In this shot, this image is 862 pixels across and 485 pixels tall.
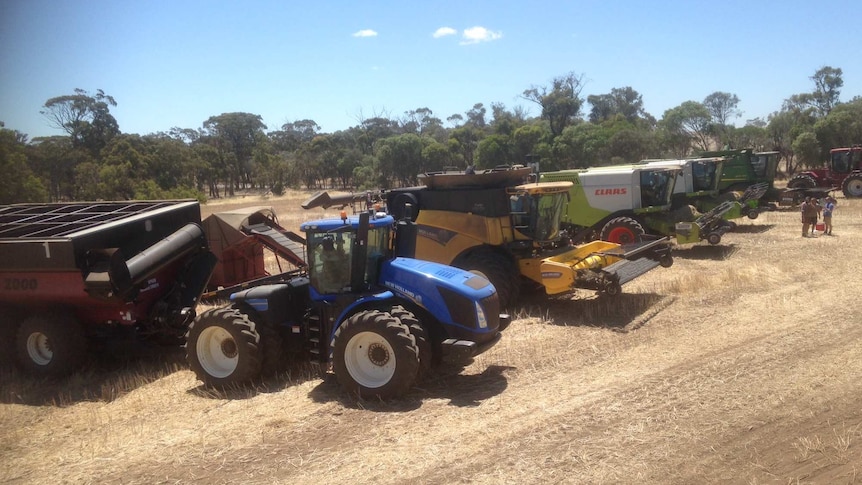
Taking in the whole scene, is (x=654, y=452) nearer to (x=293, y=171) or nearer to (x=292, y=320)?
(x=292, y=320)

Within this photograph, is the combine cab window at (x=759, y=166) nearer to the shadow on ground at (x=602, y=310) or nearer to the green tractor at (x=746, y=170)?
the green tractor at (x=746, y=170)

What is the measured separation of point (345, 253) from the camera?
709 cm

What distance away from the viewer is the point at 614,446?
5129 mm

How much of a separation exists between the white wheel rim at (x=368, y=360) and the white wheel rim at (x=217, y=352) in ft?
5.21

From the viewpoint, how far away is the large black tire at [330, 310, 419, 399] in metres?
6.29

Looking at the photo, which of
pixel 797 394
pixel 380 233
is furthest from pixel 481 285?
pixel 797 394

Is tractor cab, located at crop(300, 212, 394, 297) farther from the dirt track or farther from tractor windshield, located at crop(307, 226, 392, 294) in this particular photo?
the dirt track

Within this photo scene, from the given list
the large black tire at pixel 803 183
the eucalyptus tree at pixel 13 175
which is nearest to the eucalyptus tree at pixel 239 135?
the eucalyptus tree at pixel 13 175

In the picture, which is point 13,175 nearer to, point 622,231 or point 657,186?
point 622,231

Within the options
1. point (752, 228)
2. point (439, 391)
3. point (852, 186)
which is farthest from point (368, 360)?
point (852, 186)

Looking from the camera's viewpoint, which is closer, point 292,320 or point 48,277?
point 292,320

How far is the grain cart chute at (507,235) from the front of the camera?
10.2 meters

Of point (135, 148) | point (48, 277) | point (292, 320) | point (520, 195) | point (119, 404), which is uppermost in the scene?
point (135, 148)

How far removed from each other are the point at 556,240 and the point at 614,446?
6099 millimetres
